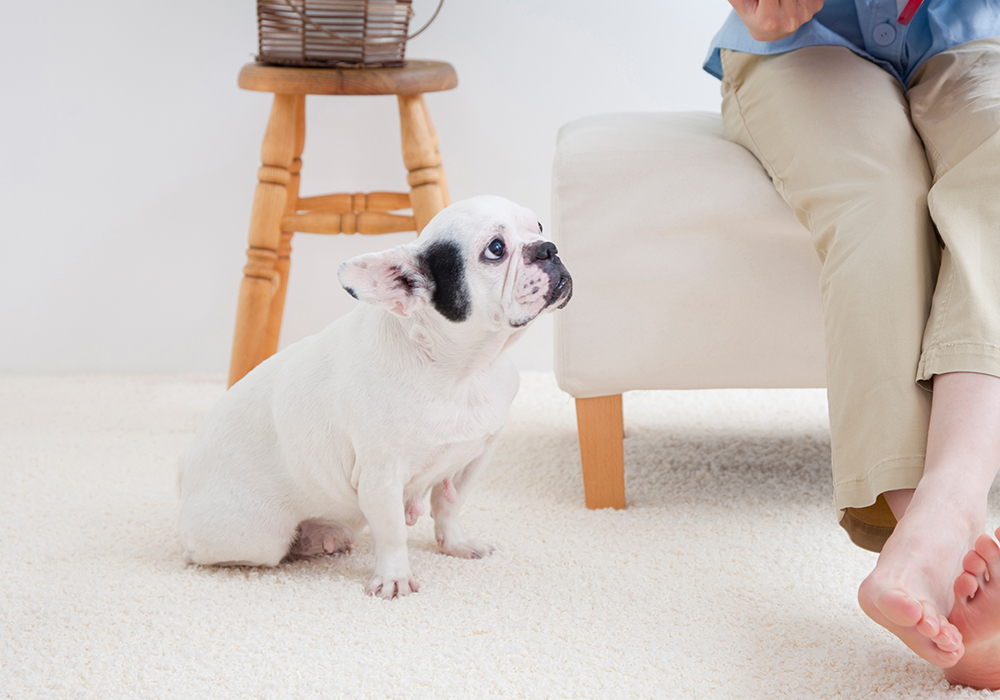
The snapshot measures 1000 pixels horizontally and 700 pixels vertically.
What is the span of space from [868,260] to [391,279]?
0.38 meters

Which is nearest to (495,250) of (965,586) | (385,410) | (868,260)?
(385,410)

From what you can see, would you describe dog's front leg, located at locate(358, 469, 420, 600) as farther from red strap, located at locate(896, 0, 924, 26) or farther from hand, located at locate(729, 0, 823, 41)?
red strap, located at locate(896, 0, 924, 26)

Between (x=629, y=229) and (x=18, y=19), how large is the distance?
4.39 ft

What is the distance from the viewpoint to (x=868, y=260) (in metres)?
0.73

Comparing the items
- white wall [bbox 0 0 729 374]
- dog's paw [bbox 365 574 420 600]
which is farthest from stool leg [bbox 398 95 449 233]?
dog's paw [bbox 365 574 420 600]

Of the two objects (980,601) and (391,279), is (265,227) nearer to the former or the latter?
(391,279)

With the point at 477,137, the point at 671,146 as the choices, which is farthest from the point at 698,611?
the point at 477,137

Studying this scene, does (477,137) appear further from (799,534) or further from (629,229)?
(799,534)

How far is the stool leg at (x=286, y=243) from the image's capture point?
147 cm

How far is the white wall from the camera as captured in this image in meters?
1.73

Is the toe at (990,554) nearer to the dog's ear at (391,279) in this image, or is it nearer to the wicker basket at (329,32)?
Result: the dog's ear at (391,279)

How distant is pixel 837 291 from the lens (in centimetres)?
74

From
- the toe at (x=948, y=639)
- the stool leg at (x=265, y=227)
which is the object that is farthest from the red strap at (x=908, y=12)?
the stool leg at (x=265, y=227)

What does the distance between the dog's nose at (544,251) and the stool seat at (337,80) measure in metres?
0.69
